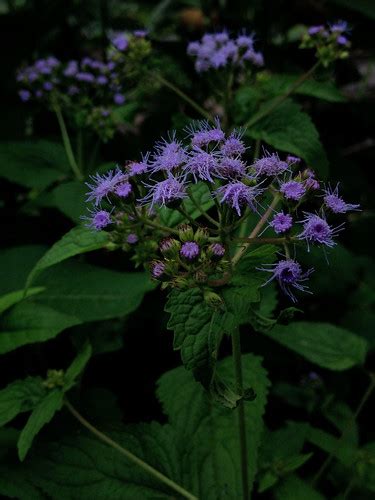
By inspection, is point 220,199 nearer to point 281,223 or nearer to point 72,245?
point 281,223

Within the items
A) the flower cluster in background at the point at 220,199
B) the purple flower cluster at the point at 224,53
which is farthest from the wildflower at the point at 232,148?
the purple flower cluster at the point at 224,53

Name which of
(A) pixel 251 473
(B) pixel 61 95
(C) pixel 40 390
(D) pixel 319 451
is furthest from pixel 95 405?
(B) pixel 61 95

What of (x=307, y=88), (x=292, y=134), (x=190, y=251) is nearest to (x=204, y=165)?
(x=190, y=251)

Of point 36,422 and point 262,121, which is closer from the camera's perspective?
point 36,422

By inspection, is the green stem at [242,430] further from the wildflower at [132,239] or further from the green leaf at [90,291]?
the green leaf at [90,291]

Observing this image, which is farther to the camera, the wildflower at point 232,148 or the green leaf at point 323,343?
the green leaf at point 323,343

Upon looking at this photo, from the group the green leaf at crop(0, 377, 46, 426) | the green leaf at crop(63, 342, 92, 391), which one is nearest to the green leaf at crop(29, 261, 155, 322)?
the green leaf at crop(63, 342, 92, 391)

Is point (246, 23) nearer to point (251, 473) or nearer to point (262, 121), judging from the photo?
point (262, 121)
